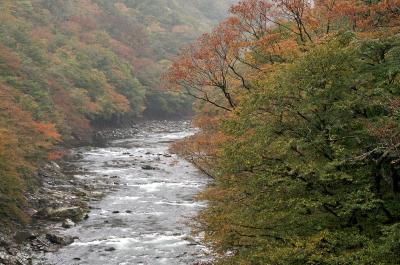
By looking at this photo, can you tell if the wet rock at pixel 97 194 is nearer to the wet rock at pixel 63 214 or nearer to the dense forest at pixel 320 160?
the wet rock at pixel 63 214

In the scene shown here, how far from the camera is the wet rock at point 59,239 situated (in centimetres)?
2783

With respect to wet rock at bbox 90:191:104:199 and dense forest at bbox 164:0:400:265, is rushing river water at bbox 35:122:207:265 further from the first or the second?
dense forest at bbox 164:0:400:265

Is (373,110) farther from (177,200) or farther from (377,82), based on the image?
(177,200)

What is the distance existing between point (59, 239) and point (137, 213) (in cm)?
753

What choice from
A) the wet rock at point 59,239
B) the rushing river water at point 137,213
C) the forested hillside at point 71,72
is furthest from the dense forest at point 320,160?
the forested hillside at point 71,72

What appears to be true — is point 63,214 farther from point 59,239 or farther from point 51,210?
point 59,239

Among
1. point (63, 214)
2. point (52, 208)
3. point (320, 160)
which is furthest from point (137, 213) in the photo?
point (320, 160)

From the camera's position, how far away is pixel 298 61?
55.0ft

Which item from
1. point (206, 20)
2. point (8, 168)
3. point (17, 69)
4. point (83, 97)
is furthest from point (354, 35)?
point (206, 20)

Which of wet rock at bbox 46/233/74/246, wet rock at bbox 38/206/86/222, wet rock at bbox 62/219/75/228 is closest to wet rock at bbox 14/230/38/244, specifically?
wet rock at bbox 46/233/74/246

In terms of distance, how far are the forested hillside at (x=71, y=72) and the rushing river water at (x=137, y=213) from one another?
14.9 ft

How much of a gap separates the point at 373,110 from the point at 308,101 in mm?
2464

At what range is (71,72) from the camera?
7394 cm

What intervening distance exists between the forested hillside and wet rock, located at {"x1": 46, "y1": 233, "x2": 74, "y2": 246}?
8.02ft
